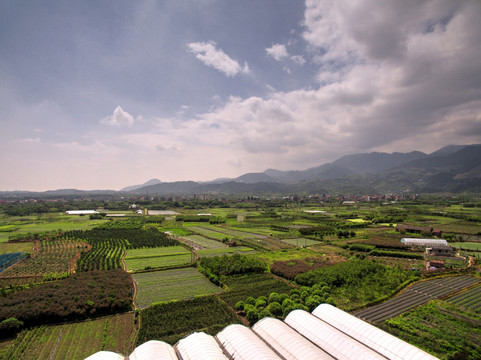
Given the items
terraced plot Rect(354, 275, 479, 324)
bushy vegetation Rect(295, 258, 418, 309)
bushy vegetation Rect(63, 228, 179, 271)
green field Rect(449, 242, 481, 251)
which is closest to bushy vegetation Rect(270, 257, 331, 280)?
bushy vegetation Rect(295, 258, 418, 309)

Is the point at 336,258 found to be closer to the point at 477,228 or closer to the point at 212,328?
the point at 212,328

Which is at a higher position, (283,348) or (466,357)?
(283,348)

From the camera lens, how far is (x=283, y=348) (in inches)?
568

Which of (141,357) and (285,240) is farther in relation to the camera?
(285,240)

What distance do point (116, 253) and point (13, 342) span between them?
23.6 meters

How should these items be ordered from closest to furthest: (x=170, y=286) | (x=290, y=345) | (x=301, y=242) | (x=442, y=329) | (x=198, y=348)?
(x=198, y=348), (x=290, y=345), (x=442, y=329), (x=170, y=286), (x=301, y=242)

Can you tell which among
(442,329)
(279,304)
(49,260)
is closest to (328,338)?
(279,304)

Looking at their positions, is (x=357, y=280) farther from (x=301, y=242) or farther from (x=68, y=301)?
(x=68, y=301)

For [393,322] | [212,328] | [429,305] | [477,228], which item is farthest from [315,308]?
[477,228]

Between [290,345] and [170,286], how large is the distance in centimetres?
1614

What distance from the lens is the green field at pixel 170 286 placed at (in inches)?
938

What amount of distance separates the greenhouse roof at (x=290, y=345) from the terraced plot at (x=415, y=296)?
4730 millimetres

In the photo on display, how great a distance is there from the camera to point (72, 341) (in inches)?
665

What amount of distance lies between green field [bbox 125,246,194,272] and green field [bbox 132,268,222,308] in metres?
2.61
